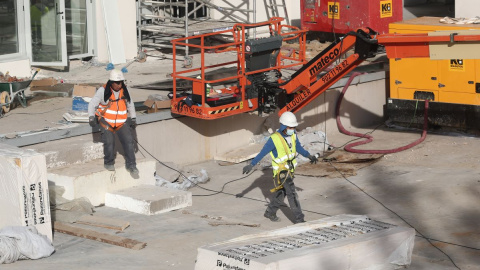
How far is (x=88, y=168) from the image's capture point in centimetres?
1462

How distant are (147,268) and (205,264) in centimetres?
103

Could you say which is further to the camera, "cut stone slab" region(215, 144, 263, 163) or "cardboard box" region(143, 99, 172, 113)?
"cut stone slab" region(215, 144, 263, 163)

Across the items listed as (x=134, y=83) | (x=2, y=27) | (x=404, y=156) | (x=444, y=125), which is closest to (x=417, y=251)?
(x=404, y=156)

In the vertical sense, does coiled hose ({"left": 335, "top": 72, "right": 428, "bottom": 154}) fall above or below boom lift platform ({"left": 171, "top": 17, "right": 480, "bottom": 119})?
below

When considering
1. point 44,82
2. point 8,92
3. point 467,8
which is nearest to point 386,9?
point 467,8

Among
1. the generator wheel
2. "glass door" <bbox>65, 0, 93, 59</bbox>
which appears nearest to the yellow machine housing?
"glass door" <bbox>65, 0, 93, 59</bbox>

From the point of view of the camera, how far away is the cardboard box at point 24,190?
1216 cm

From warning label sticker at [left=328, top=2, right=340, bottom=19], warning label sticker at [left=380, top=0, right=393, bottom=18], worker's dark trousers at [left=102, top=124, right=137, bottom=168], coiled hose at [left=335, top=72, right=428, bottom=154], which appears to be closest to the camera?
worker's dark trousers at [left=102, top=124, right=137, bottom=168]

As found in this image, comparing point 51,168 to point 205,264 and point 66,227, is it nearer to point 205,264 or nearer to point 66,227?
point 66,227

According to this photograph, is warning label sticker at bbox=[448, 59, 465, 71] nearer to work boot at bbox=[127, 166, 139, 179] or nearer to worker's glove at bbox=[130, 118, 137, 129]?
worker's glove at bbox=[130, 118, 137, 129]

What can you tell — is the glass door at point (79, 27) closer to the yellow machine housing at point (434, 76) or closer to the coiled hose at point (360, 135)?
the coiled hose at point (360, 135)

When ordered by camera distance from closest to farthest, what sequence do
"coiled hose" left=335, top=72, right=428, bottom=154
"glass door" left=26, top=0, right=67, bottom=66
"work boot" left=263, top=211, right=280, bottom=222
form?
"work boot" left=263, top=211, right=280, bottom=222, "coiled hose" left=335, top=72, right=428, bottom=154, "glass door" left=26, top=0, right=67, bottom=66

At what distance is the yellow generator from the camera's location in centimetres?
1830

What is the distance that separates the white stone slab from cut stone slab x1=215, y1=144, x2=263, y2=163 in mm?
5997
